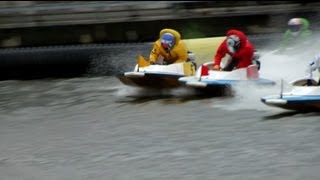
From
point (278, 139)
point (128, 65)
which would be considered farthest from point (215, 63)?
point (128, 65)

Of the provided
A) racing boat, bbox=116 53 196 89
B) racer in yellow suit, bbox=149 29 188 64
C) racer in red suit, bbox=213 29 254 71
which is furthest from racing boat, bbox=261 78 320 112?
racer in yellow suit, bbox=149 29 188 64

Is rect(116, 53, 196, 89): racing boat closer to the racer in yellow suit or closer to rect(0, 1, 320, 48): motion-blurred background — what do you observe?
the racer in yellow suit

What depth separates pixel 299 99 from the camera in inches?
533

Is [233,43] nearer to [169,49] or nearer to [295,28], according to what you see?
[169,49]

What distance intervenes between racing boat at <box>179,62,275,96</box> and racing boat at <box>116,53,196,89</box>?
55cm

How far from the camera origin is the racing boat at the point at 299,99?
13516mm

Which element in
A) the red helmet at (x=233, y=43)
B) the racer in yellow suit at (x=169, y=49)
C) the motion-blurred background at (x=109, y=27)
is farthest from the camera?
the motion-blurred background at (x=109, y=27)

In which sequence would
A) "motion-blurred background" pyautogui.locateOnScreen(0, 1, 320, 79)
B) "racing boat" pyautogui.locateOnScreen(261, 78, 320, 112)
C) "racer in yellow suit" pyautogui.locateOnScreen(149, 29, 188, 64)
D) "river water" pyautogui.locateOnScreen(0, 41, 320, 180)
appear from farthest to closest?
"motion-blurred background" pyautogui.locateOnScreen(0, 1, 320, 79) < "racer in yellow suit" pyautogui.locateOnScreen(149, 29, 188, 64) < "racing boat" pyautogui.locateOnScreen(261, 78, 320, 112) < "river water" pyautogui.locateOnScreen(0, 41, 320, 180)

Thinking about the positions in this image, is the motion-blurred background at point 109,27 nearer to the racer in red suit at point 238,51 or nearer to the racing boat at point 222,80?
the racer in red suit at point 238,51

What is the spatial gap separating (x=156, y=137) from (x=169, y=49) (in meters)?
4.72

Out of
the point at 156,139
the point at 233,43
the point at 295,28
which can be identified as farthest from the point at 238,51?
the point at 295,28

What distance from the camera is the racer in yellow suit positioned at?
57.7ft

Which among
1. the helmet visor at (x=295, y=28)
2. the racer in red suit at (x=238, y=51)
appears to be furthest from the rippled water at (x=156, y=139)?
the helmet visor at (x=295, y=28)

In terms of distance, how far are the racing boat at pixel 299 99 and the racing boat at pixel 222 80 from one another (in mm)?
2547
